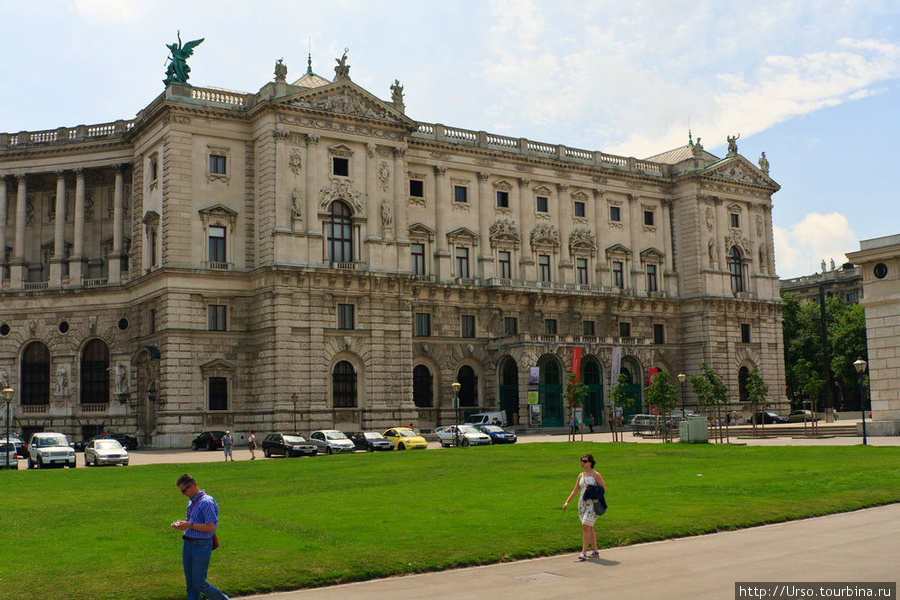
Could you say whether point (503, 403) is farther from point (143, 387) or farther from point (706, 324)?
point (143, 387)

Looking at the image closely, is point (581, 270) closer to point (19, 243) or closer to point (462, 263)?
point (462, 263)

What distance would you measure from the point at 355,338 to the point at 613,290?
27909 mm

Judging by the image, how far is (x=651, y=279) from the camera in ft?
291

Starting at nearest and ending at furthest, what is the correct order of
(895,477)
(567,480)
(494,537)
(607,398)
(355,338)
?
1. (494,537)
2. (895,477)
3. (567,480)
4. (355,338)
5. (607,398)

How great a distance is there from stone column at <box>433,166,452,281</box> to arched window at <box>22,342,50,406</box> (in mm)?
31181

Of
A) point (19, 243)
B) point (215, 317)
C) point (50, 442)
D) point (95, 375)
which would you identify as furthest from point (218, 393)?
point (19, 243)

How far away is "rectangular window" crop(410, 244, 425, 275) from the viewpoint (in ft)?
246

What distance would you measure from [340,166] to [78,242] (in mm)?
22174

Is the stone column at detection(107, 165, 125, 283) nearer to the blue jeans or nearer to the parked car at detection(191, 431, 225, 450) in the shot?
the parked car at detection(191, 431, 225, 450)

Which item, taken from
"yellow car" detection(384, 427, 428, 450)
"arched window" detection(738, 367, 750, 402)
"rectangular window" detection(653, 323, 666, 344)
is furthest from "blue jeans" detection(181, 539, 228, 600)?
"arched window" detection(738, 367, 750, 402)

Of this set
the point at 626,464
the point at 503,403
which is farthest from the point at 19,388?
the point at 626,464

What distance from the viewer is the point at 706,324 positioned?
87000 mm

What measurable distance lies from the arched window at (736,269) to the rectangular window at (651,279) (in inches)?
322

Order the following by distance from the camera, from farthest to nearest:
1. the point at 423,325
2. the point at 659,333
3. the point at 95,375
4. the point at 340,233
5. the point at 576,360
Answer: the point at 659,333
the point at 576,360
the point at 423,325
the point at 95,375
the point at 340,233
